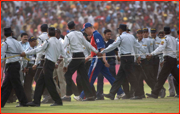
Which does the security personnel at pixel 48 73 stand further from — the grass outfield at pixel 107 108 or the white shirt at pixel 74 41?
the white shirt at pixel 74 41

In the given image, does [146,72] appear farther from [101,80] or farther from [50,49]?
[50,49]

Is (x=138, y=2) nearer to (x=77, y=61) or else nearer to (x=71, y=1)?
(x=71, y=1)

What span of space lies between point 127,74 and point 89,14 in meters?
14.5

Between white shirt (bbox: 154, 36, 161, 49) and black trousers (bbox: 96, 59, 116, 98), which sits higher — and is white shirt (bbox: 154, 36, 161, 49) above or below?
above

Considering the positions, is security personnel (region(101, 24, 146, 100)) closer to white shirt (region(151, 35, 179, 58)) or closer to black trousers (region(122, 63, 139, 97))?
black trousers (region(122, 63, 139, 97))

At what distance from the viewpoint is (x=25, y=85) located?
33.0ft

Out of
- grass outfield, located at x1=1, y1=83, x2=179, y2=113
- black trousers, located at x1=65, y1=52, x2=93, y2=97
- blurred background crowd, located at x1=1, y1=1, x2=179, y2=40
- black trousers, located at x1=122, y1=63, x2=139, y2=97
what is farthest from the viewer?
blurred background crowd, located at x1=1, y1=1, x2=179, y2=40

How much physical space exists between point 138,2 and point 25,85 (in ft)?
50.8

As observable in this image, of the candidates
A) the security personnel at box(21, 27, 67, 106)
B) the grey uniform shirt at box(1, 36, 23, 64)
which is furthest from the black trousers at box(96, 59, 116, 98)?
the grey uniform shirt at box(1, 36, 23, 64)

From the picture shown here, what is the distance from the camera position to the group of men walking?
8.18 metres

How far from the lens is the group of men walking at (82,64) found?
8180mm

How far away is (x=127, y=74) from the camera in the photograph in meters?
9.59

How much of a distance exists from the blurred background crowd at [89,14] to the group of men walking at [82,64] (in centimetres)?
1063

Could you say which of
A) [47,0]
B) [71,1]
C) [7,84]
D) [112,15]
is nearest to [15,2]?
[47,0]
